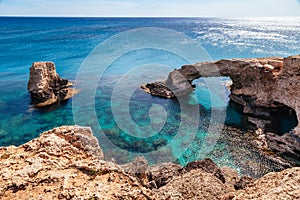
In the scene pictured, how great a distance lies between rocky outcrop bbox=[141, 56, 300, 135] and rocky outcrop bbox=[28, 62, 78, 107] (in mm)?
17066

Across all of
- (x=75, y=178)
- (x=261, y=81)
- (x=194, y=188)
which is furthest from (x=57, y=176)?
(x=261, y=81)

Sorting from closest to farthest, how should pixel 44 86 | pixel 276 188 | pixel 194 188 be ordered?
1. pixel 276 188
2. pixel 194 188
3. pixel 44 86

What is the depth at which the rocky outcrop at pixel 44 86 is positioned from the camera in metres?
34.2

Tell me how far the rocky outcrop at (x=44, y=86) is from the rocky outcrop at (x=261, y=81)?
56.0ft

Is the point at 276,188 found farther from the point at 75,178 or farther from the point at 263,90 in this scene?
the point at 263,90

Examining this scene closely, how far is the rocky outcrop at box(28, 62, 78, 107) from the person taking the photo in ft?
112

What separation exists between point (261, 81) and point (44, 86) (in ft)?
103

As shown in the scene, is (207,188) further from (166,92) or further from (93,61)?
(93,61)

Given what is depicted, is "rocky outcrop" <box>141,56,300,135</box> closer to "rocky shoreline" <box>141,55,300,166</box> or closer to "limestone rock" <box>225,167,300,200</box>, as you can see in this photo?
"rocky shoreline" <box>141,55,300,166</box>

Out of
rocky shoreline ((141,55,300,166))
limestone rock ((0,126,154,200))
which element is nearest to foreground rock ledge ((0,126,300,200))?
limestone rock ((0,126,154,200))

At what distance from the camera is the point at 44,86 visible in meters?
34.8

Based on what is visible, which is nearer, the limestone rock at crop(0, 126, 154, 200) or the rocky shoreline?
the limestone rock at crop(0, 126, 154, 200)

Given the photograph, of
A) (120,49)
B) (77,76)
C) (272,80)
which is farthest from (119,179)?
(120,49)

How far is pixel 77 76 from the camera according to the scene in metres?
49.4
